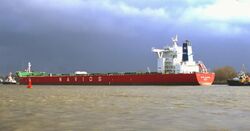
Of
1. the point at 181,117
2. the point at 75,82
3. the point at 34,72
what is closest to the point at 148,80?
the point at 75,82

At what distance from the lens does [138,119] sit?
592 inches

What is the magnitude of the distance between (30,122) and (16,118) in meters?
1.44

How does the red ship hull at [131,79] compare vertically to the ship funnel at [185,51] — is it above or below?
below

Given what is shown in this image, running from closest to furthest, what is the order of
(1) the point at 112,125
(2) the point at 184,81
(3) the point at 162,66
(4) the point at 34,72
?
1. (1) the point at 112,125
2. (2) the point at 184,81
3. (3) the point at 162,66
4. (4) the point at 34,72

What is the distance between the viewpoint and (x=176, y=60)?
81.1 m

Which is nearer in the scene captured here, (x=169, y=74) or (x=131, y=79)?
(x=169, y=74)

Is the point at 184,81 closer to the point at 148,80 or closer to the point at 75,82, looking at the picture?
the point at 148,80

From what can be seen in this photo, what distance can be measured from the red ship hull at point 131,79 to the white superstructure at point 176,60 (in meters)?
4.14

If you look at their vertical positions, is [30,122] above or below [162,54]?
below

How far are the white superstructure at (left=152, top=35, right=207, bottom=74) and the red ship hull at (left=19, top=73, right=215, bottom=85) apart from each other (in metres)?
4.14

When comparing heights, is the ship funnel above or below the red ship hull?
above

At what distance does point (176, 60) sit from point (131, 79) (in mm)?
9675

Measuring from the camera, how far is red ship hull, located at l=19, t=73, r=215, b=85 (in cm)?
7436

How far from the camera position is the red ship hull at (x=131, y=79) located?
74.4m
